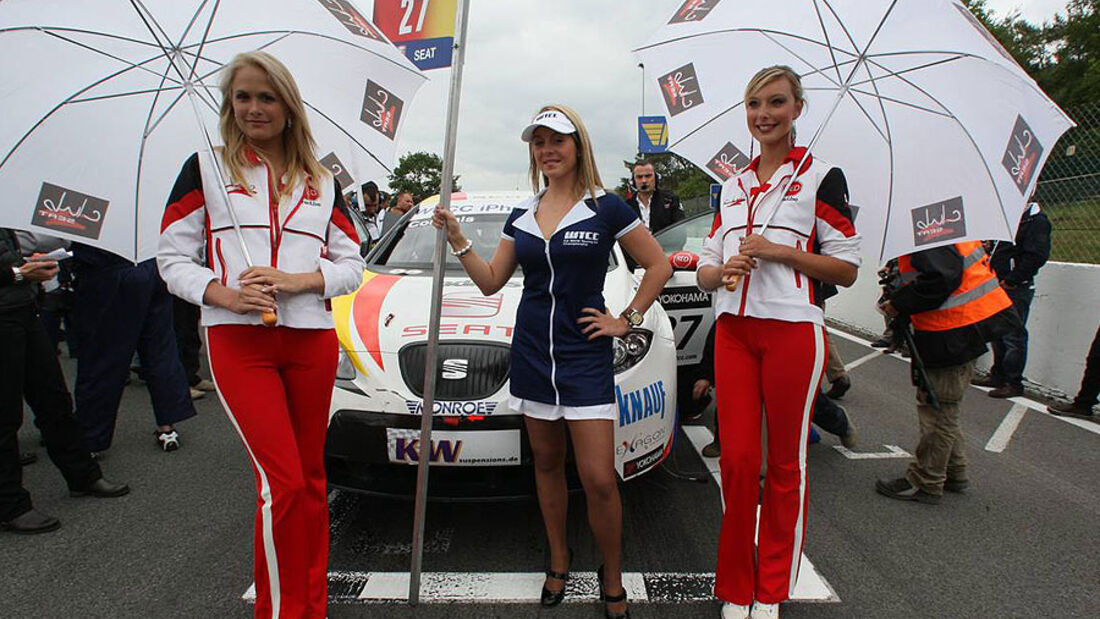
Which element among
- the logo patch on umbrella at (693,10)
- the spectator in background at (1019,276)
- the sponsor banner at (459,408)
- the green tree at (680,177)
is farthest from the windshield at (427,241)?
the green tree at (680,177)

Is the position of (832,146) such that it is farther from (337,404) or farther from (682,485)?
(337,404)

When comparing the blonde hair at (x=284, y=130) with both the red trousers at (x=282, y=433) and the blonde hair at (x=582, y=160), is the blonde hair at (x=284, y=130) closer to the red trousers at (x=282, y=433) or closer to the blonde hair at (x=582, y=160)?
the red trousers at (x=282, y=433)

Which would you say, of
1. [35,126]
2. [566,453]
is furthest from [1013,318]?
[35,126]

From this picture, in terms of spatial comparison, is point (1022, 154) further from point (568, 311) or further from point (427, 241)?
point (427, 241)

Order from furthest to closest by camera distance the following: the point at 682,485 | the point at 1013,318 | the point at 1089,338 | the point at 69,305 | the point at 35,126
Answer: the point at 1089,338 < the point at 69,305 < the point at 682,485 < the point at 1013,318 < the point at 35,126

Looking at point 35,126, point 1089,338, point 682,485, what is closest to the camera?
point 35,126

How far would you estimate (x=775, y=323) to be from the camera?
2.23m

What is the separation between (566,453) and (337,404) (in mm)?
965

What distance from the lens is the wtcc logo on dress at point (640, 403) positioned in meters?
2.68

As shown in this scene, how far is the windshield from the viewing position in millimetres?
3877

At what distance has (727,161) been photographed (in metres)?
2.75

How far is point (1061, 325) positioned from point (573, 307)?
230 inches

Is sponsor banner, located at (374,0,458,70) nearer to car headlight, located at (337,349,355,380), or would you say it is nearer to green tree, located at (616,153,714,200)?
car headlight, located at (337,349,355,380)

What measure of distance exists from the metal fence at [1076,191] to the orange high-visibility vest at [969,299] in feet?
15.8
